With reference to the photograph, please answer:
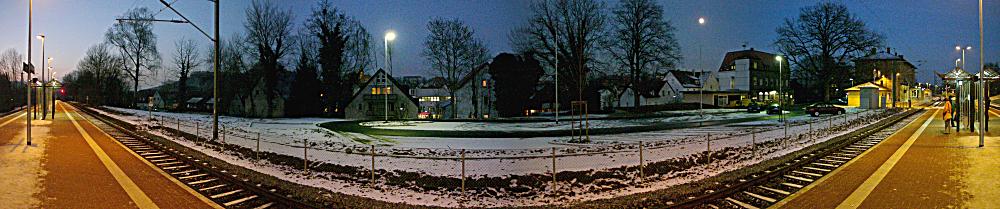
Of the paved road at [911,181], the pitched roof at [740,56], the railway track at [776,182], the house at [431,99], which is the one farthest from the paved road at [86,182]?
the pitched roof at [740,56]

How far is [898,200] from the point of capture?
8477 millimetres

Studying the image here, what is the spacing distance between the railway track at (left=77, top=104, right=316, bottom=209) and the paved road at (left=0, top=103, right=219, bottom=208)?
0.81 ft

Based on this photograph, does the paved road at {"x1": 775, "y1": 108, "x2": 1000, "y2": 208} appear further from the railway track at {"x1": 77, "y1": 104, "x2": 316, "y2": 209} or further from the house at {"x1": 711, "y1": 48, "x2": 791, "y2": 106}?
the house at {"x1": 711, "y1": 48, "x2": 791, "y2": 106}

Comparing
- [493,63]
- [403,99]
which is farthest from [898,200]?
[403,99]

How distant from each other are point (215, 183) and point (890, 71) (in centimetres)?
9851

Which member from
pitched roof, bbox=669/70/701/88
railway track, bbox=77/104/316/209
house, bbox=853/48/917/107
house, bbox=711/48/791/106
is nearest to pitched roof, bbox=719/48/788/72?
house, bbox=711/48/791/106

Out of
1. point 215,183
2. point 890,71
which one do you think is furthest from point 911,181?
point 890,71

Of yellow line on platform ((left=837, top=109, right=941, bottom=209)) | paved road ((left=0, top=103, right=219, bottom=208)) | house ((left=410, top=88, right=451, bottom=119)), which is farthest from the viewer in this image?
house ((left=410, top=88, right=451, bottom=119))

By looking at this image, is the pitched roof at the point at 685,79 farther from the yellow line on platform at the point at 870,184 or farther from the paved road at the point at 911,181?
the yellow line on platform at the point at 870,184

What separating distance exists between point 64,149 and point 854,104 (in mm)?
62430

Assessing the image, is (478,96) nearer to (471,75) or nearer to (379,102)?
(471,75)

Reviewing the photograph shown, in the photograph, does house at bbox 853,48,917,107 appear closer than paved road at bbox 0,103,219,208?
No

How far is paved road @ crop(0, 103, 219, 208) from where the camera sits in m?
8.70

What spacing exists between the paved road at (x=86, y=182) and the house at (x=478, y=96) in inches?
1369
